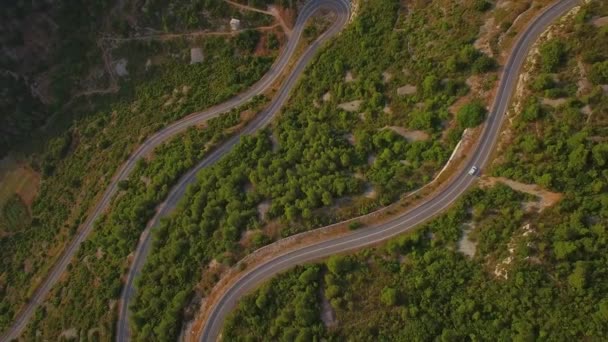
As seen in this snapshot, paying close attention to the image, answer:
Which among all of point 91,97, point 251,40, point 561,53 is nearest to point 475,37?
point 561,53

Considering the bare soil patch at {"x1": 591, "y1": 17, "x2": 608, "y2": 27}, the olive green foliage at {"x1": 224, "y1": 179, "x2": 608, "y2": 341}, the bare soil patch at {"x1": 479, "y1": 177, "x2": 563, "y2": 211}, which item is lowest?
the olive green foliage at {"x1": 224, "y1": 179, "x2": 608, "y2": 341}

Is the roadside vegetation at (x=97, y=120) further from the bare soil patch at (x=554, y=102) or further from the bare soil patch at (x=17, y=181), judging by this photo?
the bare soil patch at (x=554, y=102)

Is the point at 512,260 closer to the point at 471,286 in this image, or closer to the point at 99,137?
the point at 471,286

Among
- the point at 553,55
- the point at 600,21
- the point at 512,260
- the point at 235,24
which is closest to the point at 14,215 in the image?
the point at 235,24

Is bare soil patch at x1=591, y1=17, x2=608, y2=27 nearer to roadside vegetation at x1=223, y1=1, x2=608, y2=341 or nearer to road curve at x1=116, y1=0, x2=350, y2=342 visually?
roadside vegetation at x1=223, y1=1, x2=608, y2=341

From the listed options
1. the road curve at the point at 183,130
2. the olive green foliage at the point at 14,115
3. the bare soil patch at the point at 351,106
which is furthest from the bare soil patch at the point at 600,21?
the olive green foliage at the point at 14,115

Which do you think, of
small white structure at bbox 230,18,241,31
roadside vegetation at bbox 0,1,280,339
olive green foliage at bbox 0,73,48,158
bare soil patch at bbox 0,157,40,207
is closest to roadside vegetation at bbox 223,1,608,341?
roadside vegetation at bbox 0,1,280,339
